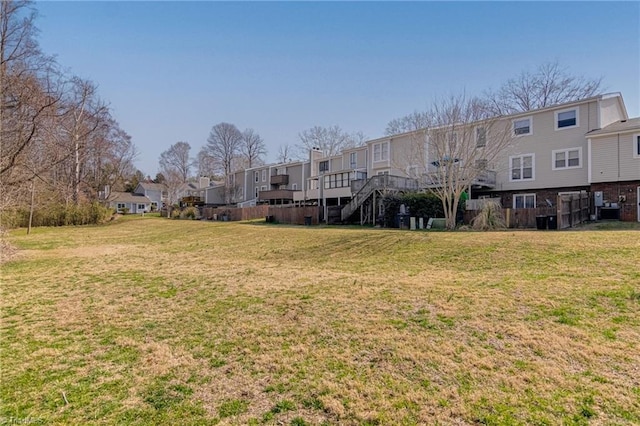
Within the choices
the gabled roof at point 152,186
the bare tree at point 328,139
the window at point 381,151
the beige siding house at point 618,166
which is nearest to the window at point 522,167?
the beige siding house at point 618,166

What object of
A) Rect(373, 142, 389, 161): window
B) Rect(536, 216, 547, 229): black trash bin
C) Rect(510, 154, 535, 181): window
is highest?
Rect(373, 142, 389, 161): window

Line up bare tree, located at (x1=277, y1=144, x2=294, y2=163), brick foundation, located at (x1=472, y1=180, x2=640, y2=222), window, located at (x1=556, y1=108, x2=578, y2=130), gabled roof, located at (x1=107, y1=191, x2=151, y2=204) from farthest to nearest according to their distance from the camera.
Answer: gabled roof, located at (x1=107, y1=191, x2=151, y2=204) → bare tree, located at (x1=277, y1=144, x2=294, y2=163) → window, located at (x1=556, y1=108, x2=578, y2=130) → brick foundation, located at (x1=472, y1=180, x2=640, y2=222)

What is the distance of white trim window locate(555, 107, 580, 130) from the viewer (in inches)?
780

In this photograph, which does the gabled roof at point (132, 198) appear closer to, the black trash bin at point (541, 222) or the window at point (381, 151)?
the window at point (381, 151)

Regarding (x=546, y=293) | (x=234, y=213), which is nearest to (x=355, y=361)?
(x=546, y=293)

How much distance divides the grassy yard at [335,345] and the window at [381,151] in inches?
810

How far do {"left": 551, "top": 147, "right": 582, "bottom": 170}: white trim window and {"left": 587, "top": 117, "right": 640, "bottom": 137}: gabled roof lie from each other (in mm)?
1279

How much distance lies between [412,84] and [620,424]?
781 inches

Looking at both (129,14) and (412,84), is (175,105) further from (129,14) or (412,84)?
(412,84)

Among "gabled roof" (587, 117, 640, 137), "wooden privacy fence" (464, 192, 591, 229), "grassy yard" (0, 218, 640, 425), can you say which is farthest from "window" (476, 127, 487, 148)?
"grassy yard" (0, 218, 640, 425)

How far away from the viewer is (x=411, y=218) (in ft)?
59.9

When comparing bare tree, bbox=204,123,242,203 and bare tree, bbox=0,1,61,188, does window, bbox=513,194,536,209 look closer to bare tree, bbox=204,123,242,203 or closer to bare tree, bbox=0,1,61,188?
bare tree, bbox=0,1,61,188

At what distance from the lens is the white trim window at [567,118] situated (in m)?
19.8

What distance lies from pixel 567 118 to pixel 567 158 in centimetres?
249
